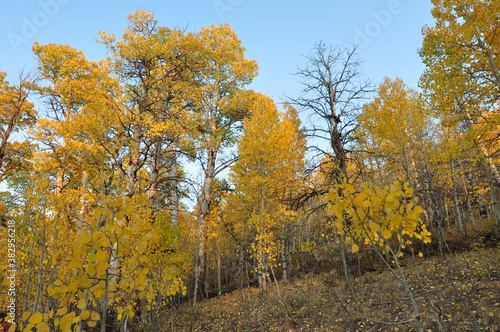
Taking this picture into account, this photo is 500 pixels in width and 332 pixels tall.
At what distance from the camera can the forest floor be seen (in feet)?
12.6

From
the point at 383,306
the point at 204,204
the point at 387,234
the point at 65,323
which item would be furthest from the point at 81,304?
the point at 204,204

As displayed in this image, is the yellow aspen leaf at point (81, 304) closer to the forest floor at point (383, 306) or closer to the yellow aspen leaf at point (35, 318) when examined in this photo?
the yellow aspen leaf at point (35, 318)

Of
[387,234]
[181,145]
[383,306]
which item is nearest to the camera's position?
[387,234]

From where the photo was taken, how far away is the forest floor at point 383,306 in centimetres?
384

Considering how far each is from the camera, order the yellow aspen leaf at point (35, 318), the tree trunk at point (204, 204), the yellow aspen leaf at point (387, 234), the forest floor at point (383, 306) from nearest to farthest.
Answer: the yellow aspen leaf at point (35, 318) → the yellow aspen leaf at point (387, 234) → the forest floor at point (383, 306) → the tree trunk at point (204, 204)

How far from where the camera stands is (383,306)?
5004mm

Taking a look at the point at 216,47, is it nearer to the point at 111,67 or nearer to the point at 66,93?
the point at 111,67

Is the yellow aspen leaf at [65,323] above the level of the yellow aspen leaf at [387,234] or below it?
below

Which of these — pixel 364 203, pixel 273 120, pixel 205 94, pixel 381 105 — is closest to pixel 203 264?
pixel 273 120

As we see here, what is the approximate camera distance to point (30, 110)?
405 inches

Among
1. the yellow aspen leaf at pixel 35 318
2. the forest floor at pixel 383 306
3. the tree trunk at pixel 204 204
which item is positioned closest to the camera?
the yellow aspen leaf at pixel 35 318

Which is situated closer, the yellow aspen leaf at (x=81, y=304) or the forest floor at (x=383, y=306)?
the yellow aspen leaf at (x=81, y=304)

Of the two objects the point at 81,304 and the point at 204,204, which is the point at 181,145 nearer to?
the point at 204,204

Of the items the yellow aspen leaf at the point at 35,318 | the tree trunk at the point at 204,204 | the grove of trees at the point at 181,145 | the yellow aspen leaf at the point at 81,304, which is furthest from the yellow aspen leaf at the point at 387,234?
the tree trunk at the point at 204,204
